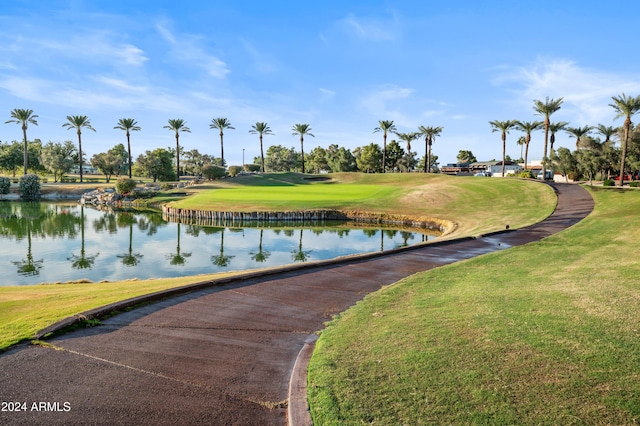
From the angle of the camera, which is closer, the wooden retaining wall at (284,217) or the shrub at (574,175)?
the wooden retaining wall at (284,217)

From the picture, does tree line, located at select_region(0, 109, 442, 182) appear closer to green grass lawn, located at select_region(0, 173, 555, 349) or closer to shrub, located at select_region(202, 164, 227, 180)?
shrub, located at select_region(202, 164, 227, 180)

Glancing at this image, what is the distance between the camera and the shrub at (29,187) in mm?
84375

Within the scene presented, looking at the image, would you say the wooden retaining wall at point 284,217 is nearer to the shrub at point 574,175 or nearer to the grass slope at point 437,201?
the grass slope at point 437,201

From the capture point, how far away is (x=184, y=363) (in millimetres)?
7305

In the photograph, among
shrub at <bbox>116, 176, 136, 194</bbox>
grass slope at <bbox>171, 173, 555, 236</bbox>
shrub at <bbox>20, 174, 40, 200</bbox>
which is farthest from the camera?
shrub at <bbox>20, 174, 40, 200</bbox>

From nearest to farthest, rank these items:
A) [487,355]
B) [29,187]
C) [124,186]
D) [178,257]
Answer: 1. [487,355]
2. [178,257]
3. [124,186]
4. [29,187]

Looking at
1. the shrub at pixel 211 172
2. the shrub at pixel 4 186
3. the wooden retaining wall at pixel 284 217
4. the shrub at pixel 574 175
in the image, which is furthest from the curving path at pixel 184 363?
the shrub at pixel 4 186

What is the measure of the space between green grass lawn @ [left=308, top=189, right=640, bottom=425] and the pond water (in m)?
16.8

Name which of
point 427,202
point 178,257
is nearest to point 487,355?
point 178,257

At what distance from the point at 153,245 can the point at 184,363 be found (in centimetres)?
2915

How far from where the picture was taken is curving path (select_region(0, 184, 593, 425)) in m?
5.78

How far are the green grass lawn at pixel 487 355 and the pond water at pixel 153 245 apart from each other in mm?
16752

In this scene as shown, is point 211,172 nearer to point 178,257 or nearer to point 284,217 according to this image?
point 284,217

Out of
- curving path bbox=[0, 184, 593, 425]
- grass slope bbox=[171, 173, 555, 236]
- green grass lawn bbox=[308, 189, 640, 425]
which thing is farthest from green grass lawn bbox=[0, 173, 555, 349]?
green grass lawn bbox=[308, 189, 640, 425]
